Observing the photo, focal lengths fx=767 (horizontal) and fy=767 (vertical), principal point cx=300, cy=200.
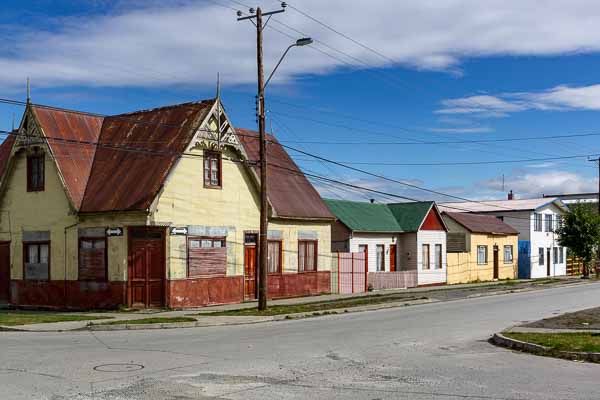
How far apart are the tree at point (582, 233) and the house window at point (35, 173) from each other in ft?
138

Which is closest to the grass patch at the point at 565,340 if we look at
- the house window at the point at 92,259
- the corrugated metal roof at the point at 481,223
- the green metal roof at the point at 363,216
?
the house window at the point at 92,259

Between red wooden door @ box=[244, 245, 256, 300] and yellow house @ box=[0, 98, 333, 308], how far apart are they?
0.04m

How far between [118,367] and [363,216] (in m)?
30.8

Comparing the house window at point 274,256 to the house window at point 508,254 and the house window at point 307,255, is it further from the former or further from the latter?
the house window at point 508,254

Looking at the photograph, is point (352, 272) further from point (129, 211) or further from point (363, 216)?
point (129, 211)

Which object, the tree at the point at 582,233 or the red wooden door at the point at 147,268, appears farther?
the tree at the point at 582,233

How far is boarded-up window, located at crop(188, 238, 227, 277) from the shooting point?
27.8 metres

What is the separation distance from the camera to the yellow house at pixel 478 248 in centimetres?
5006

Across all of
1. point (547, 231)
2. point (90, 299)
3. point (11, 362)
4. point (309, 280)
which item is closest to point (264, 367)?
point (11, 362)

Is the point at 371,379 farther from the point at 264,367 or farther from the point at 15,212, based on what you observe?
the point at 15,212

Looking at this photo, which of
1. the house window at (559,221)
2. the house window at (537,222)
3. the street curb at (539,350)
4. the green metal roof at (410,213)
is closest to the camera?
the street curb at (539,350)

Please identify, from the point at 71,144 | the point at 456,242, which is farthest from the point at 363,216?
the point at 71,144

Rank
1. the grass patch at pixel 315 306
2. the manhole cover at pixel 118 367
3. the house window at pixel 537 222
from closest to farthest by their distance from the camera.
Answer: the manhole cover at pixel 118 367
the grass patch at pixel 315 306
the house window at pixel 537 222

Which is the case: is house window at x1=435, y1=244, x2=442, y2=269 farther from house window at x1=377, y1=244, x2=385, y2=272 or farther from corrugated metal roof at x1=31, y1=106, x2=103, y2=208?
corrugated metal roof at x1=31, y1=106, x2=103, y2=208
